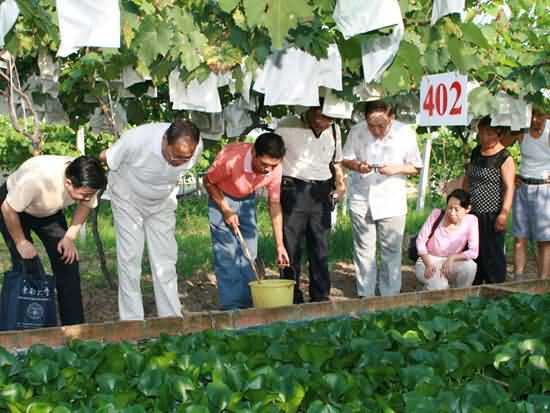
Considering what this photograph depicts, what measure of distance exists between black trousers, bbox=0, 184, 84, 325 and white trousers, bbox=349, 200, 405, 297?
1836mm

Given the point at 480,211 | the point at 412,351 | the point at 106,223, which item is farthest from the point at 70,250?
the point at 106,223

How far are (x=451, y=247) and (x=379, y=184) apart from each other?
61 centimetres

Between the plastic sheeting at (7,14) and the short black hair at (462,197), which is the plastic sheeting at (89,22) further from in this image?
the short black hair at (462,197)

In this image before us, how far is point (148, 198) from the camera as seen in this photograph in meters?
4.21

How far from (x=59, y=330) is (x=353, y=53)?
1939 millimetres

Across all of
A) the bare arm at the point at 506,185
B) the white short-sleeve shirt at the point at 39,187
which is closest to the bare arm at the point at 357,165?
the bare arm at the point at 506,185

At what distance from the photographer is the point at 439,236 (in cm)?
507

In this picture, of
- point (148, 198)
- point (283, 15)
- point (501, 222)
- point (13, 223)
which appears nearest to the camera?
point (283, 15)

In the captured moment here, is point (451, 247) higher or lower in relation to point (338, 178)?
lower

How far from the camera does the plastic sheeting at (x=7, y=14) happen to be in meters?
2.54

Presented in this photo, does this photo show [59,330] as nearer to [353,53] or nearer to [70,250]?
[70,250]

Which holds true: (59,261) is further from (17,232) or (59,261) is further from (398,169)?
(398,169)

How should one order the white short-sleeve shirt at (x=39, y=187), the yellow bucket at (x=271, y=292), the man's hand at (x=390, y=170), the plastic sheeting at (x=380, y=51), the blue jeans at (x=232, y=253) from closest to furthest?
the plastic sheeting at (x=380, y=51)
the white short-sleeve shirt at (x=39, y=187)
the yellow bucket at (x=271, y=292)
the blue jeans at (x=232, y=253)
the man's hand at (x=390, y=170)

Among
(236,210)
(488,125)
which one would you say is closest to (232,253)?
(236,210)
